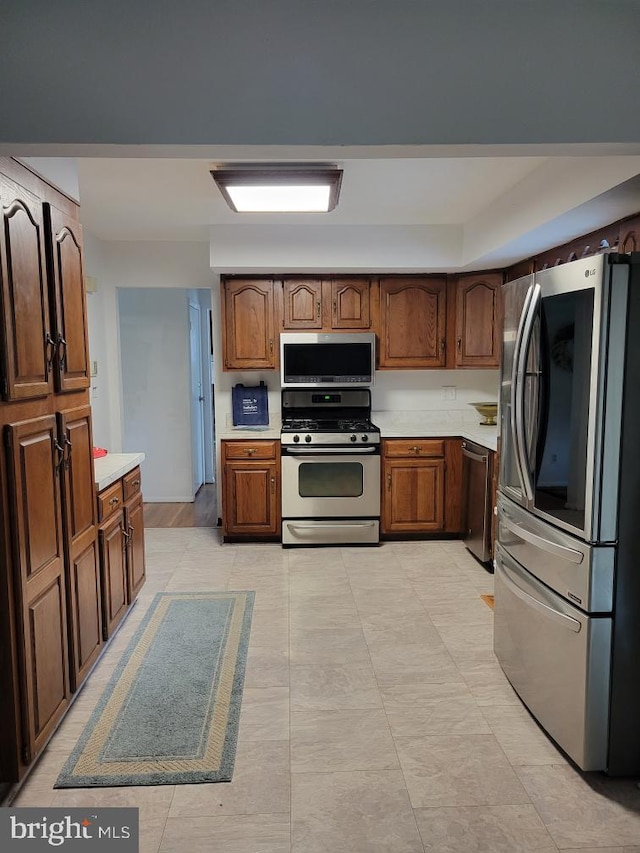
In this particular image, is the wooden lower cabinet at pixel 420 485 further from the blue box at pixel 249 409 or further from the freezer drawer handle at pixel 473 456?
the blue box at pixel 249 409

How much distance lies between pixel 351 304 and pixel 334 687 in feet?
9.41

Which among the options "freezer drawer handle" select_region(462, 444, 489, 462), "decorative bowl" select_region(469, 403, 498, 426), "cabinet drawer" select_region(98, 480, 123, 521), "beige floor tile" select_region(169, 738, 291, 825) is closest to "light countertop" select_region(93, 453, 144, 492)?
"cabinet drawer" select_region(98, 480, 123, 521)

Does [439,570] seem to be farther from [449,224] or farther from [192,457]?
[192,457]

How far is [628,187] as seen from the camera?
213 centimetres

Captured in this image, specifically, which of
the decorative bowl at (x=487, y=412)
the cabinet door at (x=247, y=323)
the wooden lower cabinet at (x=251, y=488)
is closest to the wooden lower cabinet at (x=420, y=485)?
the decorative bowl at (x=487, y=412)

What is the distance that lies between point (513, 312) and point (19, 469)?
6.44 feet

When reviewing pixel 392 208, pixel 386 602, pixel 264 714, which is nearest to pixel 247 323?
pixel 392 208

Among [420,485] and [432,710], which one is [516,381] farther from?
[420,485]

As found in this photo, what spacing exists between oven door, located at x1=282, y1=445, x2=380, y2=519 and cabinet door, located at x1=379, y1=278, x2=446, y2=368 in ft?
2.69

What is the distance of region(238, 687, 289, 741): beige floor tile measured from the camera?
2094mm

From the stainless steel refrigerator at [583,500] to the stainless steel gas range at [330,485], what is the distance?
2.09 meters

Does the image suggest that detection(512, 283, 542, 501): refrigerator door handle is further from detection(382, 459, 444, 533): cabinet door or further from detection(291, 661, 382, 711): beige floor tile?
detection(382, 459, 444, 533): cabinet door

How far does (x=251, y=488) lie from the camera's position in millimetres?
4219
